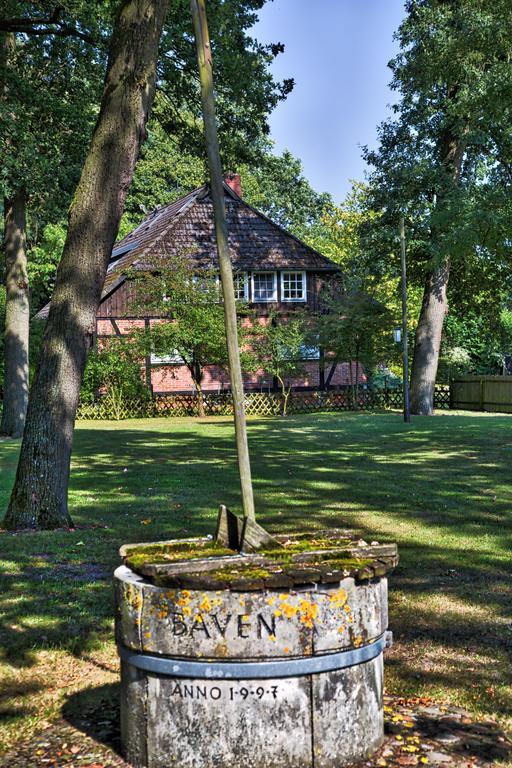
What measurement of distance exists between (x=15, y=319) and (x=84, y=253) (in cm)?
1636

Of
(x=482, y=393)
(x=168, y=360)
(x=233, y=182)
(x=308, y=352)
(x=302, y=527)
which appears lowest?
(x=302, y=527)

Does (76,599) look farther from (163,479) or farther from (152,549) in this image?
(163,479)

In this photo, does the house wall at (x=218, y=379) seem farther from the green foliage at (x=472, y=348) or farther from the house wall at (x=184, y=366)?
the green foliage at (x=472, y=348)

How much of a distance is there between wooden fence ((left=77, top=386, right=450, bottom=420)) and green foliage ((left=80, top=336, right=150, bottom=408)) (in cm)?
35

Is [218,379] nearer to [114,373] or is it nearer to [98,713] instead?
[114,373]

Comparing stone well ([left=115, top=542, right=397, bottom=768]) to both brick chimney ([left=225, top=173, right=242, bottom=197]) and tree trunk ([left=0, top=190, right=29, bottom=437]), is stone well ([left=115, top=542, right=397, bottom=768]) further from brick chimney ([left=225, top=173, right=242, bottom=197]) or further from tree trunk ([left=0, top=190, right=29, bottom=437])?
brick chimney ([left=225, top=173, right=242, bottom=197])

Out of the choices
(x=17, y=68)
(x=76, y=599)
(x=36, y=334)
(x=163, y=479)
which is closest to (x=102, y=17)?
(x=17, y=68)

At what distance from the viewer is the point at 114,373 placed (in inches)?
1522

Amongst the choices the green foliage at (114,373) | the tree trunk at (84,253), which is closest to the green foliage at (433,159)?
the green foliage at (114,373)

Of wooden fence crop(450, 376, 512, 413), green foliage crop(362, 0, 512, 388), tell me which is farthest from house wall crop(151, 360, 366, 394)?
green foliage crop(362, 0, 512, 388)

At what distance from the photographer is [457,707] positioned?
4613 mm

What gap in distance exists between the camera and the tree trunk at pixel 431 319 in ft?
113

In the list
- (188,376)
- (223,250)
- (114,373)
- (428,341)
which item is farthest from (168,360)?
(223,250)

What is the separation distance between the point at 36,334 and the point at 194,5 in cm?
3169
